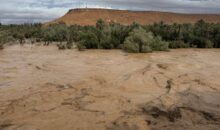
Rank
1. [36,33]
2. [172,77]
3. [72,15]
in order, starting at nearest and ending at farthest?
1. [172,77]
2. [36,33]
3. [72,15]

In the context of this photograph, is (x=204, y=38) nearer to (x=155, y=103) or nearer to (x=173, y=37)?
(x=173, y=37)

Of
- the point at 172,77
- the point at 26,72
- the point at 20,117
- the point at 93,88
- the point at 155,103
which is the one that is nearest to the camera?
the point at 20,117

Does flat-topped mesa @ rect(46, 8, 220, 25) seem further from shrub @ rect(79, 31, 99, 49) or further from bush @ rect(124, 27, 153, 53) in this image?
bush @ rect(124, 27, 153, 53)

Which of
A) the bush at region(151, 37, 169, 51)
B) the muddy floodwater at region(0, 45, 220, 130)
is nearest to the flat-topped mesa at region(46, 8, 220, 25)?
the bush at region(151, 37, 169, 51)

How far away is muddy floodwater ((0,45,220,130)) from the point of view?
24.1ft

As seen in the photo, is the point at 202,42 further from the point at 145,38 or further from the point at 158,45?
the point at 145,38

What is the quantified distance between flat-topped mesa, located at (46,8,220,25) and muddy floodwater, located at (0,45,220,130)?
43818mm

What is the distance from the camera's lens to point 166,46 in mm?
22750

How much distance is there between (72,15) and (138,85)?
52.2m

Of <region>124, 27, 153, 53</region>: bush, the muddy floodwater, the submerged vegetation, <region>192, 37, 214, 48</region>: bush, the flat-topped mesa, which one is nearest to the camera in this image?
the muddy floodwater

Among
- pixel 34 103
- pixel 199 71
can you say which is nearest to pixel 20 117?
pixel 34 103

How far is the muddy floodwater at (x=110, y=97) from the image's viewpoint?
24.1ft

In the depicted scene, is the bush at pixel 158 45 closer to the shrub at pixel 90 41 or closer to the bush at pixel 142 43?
the bush at pixel 142 43

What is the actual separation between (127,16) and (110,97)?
51.0m
